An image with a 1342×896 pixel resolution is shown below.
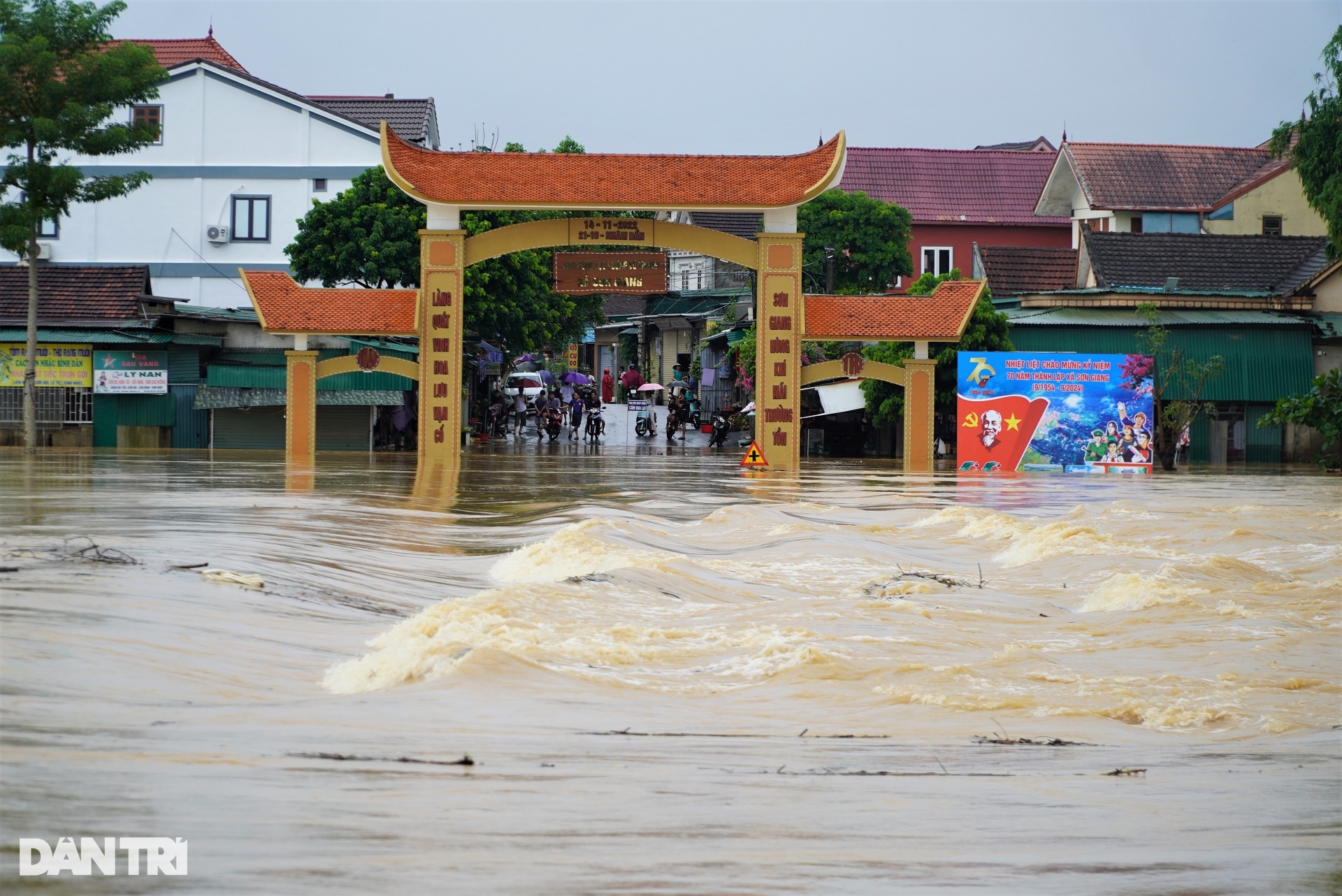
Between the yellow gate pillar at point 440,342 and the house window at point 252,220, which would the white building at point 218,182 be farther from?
the yellow gate pillar at point 440,342

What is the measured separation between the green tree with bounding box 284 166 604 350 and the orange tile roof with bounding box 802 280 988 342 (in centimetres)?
862

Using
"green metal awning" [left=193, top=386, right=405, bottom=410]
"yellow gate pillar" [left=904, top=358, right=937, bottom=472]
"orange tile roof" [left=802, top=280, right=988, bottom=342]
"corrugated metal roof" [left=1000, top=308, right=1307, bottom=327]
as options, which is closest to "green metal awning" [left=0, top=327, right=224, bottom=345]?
"green metal awning" [left=193, top=386, right=405, bottom=410]

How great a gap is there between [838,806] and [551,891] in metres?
1.29

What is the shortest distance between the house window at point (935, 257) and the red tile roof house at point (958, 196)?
22mm

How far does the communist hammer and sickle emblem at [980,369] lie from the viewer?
25.2m

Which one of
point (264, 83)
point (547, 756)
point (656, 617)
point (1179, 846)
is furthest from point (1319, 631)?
point (264, 83)

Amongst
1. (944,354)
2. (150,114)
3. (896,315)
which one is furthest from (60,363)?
(944,354)

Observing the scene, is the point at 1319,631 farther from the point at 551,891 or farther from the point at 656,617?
the point at 551,891

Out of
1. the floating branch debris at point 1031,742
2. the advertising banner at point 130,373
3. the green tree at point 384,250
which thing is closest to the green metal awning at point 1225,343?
the green tree at point 384,250

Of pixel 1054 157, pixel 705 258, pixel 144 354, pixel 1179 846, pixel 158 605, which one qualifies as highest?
pixel 1054 157

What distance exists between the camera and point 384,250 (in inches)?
1238

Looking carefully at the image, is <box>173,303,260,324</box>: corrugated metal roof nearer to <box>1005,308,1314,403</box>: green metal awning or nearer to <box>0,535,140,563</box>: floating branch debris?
<box>1005,308,1314,403</box>: green metal awning

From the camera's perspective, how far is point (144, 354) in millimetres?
29219

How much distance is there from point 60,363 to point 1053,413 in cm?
1988
